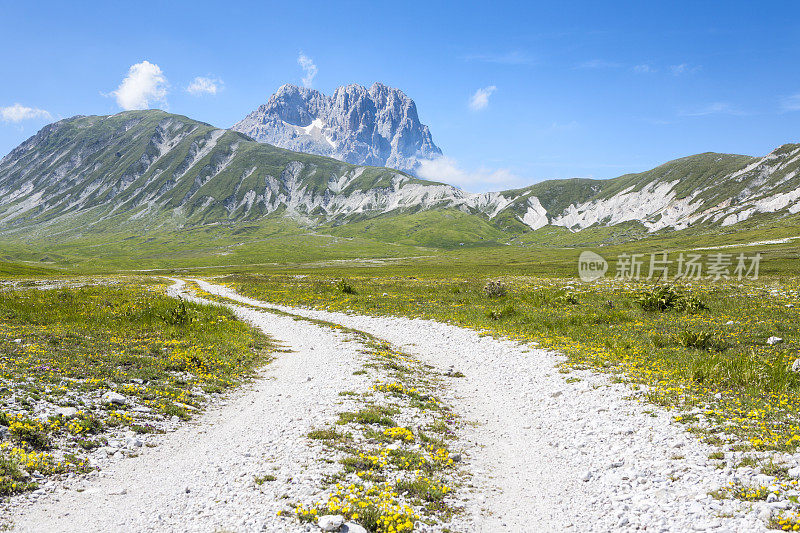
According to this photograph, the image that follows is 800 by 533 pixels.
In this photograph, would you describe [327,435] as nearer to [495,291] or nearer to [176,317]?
[176,317]

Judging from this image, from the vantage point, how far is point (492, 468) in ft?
34.0

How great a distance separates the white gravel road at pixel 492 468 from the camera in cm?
755

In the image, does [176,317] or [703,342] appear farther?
[176,317]

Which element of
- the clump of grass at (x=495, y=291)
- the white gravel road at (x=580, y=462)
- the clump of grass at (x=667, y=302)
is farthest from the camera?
the clump of grass at (x=495, y=291)

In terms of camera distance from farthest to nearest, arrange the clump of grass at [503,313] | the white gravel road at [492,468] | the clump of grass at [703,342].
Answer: the clump of grass at [503,313], the clump of grass at [703,342], the white gravel road at [492,468]

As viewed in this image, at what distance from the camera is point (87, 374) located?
14.5 metres

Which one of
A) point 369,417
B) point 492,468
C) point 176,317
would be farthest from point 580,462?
point 176,317

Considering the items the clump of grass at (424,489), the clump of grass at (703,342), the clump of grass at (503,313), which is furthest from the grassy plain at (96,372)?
the clump of grass at (703,342)

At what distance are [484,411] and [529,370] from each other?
4.84 m

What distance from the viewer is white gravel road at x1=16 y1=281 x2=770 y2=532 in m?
7.55

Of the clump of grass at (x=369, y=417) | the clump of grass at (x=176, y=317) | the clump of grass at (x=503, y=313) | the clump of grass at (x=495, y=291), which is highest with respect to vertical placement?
the clump of grass at (x=495, y=291)

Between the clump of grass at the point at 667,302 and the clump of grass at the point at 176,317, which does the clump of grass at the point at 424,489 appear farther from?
the clump of grass at the point at 667,302

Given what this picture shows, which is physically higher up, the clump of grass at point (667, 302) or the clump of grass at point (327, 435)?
the clump of grass at point (667, 302)

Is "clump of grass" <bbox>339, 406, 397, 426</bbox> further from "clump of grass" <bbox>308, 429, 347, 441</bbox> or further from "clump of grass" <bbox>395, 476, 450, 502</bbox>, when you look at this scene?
"clump of grass" <bbox>395, 476, 450, 502</bbox>
